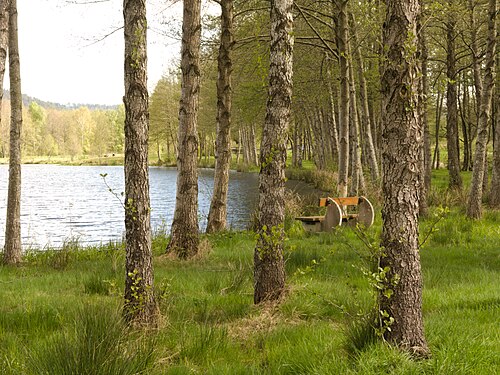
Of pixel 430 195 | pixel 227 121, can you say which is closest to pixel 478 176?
pixel 430 195

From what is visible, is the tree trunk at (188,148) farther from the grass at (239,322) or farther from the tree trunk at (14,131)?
the tree trunk at (14,131)

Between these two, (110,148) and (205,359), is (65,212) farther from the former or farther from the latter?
(110,148)

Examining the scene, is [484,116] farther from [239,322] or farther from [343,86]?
[239,322]

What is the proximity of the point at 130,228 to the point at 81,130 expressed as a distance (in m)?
121

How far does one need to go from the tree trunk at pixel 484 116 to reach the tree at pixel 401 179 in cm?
892

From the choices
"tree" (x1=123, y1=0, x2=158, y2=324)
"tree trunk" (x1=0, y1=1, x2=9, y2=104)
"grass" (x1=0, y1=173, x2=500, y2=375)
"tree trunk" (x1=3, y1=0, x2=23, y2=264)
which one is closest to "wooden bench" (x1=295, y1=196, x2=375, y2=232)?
"grass" (x1=0, y1=173, x2=500, y2=375)

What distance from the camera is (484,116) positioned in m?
11.6

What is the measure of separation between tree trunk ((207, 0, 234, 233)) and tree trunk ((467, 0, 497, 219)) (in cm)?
640

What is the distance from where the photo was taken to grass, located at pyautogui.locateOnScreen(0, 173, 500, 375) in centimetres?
345

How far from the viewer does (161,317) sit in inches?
191

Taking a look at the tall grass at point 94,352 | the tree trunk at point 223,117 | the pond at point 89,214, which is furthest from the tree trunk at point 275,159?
the tree trunk at point 223,117

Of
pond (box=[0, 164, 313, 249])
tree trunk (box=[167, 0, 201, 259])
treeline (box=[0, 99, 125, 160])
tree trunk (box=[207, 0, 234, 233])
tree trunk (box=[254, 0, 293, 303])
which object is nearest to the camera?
tree trunk (box=[254, 0, 293, 303])

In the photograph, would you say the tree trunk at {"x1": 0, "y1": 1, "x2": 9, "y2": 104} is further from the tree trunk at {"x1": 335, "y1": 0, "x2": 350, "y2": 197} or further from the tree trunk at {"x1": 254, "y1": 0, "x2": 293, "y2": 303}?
the tree trunk at {"x1": 335, "y1": 0, "x2": 350, "y2": 197}

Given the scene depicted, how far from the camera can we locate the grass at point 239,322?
3.45 meters
